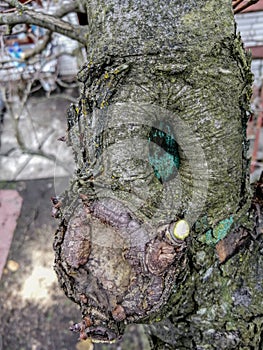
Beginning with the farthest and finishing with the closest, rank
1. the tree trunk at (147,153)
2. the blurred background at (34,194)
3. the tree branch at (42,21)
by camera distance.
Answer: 1. the blurred background at (34,194)
2. the tree branch at (42,21)
3. the tree trunk at (147,153)

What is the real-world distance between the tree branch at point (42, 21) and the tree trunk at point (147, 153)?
1.56 ft

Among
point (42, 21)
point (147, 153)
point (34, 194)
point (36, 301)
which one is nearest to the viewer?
point (147, 153)

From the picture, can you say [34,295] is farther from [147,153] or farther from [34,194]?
[147,153]

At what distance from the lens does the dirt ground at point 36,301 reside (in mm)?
2942

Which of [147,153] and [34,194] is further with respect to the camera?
[34,194]

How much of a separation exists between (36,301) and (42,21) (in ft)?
7.81

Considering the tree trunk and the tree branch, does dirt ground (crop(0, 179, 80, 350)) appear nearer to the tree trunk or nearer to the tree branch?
the tree branch

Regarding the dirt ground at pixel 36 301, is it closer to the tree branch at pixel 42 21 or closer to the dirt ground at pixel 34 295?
the dirt ground at pixel 34 295

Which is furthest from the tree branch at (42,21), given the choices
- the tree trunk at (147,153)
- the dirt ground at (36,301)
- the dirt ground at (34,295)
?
the dirt ground at (34,295)

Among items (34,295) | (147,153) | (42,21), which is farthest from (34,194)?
(147,153)

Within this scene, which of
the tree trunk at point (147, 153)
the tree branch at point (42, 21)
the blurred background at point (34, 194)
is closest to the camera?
the tree trunk at point (147, 153)

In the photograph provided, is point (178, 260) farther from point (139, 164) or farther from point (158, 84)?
point (158, 84)

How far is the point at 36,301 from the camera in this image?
3174mm

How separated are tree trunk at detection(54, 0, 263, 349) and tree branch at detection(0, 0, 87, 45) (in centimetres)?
47
